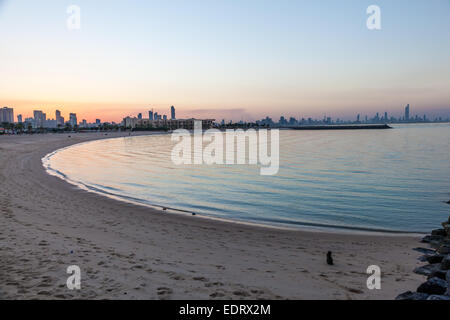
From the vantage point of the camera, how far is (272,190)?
71.7 ft

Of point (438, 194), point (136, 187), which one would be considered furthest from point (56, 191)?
point (438, 194)

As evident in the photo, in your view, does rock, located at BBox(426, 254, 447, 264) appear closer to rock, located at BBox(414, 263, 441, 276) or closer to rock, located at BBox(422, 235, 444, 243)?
rock, located at BBox(414, 263, 441, 276)

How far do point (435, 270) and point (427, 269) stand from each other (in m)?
0.25

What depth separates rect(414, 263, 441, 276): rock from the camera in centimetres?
758

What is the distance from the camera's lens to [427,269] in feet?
25.5

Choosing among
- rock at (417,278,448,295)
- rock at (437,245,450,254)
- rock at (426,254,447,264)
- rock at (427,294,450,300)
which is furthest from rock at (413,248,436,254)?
rock at (427,294,450,300)

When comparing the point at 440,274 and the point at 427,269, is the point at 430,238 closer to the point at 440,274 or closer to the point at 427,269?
the point at 427,269

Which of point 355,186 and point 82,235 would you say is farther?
point 355,186

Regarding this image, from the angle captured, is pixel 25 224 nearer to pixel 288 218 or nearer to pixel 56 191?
pixel 56 191

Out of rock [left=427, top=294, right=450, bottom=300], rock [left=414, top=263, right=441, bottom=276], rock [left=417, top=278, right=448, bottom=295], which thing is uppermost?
rock [left=427, top=294, right=450, bottom=300]

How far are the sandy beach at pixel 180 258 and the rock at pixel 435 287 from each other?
1.64 feet

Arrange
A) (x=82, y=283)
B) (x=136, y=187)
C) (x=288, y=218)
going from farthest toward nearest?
(x=136, y=187), (x=288, y=218), (x=82, y=283)
